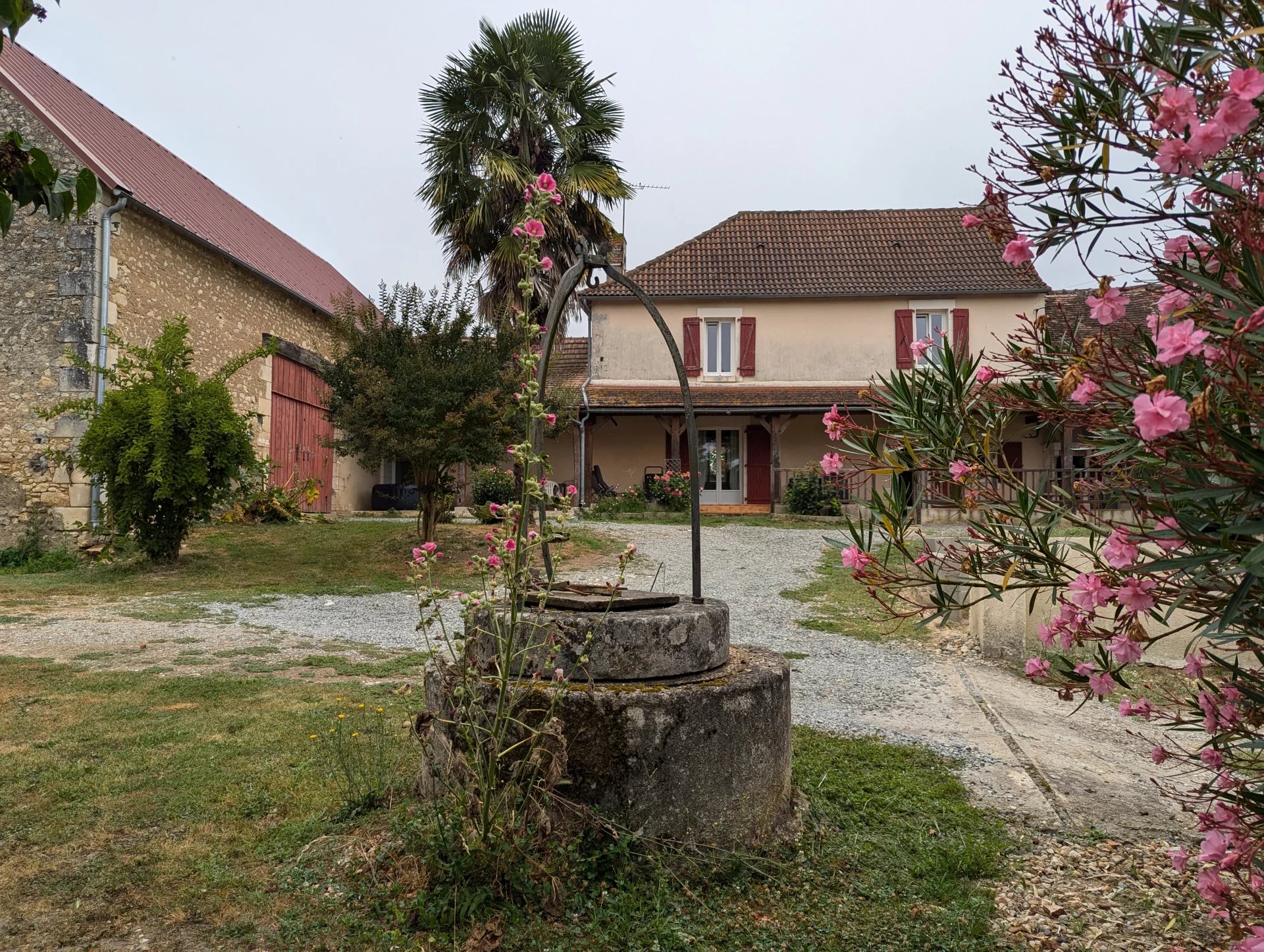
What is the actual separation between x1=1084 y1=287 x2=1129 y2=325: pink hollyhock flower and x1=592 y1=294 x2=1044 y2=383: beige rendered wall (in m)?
17.5

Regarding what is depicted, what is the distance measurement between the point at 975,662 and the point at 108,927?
22.6ft

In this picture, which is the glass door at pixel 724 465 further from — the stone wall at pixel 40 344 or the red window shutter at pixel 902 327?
the stone wall at pixel 40 344

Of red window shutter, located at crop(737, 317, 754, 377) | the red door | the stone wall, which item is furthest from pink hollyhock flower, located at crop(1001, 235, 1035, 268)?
the red door

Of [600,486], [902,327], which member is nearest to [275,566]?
[600,486]

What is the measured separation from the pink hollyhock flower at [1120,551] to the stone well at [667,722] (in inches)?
61.3

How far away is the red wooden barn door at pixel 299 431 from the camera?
16828 mm

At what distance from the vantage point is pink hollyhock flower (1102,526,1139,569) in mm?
1727

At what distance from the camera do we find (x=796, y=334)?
64.2 feet

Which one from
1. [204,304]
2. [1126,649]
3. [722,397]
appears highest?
[204,304]

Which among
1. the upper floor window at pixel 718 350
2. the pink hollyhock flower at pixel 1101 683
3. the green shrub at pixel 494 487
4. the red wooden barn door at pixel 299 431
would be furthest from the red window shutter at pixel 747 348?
the pink hollyhock flower at pixel 1101 683

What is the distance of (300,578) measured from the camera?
10797 millimetres

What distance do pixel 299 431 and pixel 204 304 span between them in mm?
3932

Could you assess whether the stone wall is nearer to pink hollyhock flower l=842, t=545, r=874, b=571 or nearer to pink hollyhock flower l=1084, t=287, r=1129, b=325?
pink hollyhock flower l=842, t=545, r=874, b=571

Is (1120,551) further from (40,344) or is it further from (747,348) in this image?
(747,348)
